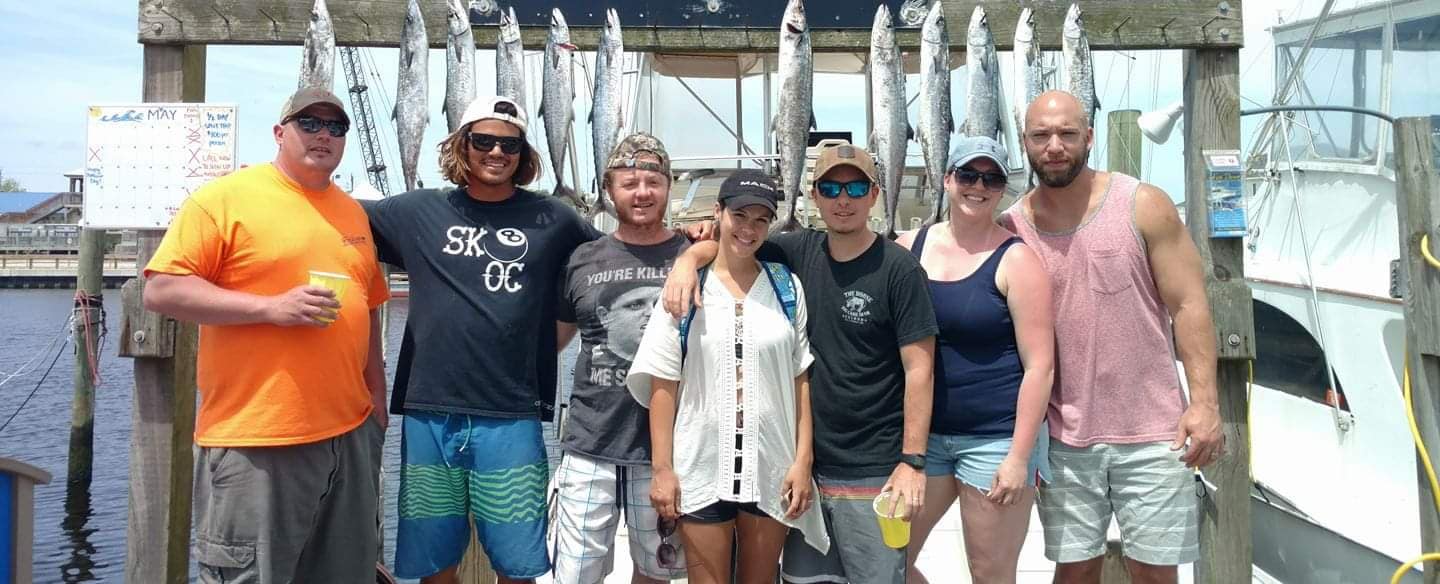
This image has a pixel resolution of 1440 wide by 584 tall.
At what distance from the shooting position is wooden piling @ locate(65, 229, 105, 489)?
32.4ft

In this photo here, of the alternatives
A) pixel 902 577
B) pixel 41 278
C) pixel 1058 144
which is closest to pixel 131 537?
pixel 902 577

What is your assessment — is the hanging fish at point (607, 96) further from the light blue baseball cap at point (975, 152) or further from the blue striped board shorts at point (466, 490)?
the light blue baseball cap at point (975, 152)

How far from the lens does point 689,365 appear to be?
9.07 feet

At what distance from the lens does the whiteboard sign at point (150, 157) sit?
3.35 meters

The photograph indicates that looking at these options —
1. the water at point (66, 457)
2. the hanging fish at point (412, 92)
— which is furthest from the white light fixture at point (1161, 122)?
the water at point (66, 457)

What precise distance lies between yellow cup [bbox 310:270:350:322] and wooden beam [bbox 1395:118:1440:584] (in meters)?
3.81

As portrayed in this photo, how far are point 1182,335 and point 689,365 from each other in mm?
1600

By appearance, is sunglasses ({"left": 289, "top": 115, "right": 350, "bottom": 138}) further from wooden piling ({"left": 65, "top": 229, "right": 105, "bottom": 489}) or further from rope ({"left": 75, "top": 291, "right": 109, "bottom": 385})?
rope ({"left": 75, "top": 291, "right": 109, "bottom": 385})

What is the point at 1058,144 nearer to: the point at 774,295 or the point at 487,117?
the point at 774,295

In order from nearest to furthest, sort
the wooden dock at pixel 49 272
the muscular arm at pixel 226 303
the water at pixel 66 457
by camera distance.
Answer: the muscular arm at pixel 226 303 < the water at pixel 66 457 < the wooden dock at pixel 49 272

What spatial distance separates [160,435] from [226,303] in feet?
3.85

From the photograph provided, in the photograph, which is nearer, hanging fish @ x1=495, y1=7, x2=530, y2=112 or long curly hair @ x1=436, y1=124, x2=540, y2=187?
long curly hair @ x1=436, y1=124, x2=540, y2=187

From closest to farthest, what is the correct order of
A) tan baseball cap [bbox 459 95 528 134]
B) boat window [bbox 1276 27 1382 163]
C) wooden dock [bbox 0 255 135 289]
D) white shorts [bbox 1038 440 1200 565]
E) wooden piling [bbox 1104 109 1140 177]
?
white shorts [bbox 1038 440 1200 565], tan baseball cap [bbox 459 95 528 134], wooden piling [bbox 1104 109 1140 177], boat window [bbox 1276 27 1382 163], wooden dock [bbox 0 255 135 289]

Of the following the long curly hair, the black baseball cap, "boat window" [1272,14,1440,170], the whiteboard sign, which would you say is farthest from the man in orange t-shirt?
"boat window" [1272,14,1440,170]
